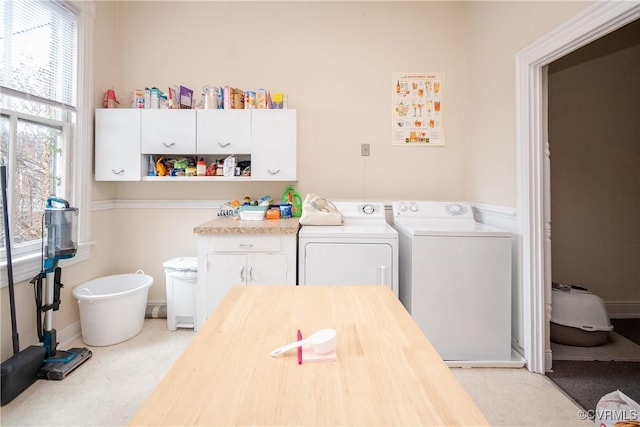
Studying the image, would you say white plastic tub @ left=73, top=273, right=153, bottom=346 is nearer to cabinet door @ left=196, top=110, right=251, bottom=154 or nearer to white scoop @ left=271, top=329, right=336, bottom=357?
cabinet door @ left=196, top=110, right=251, bottom=154

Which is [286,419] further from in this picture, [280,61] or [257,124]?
[280,61]

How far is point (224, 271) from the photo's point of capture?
234 cm

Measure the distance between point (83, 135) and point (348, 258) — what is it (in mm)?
2301

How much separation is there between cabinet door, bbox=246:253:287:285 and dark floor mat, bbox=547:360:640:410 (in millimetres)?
1865

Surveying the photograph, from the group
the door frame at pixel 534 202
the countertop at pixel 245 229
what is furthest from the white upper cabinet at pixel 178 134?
the door frame at pixel 534 202

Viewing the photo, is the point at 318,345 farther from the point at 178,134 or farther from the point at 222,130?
the point at 178,134

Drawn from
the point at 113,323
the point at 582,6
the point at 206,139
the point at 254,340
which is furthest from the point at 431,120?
the point at 113,323

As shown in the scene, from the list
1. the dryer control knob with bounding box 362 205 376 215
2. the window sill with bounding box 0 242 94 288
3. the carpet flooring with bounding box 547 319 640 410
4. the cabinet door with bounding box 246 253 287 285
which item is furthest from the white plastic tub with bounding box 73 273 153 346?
the carpet flooring with bounding box 547 319 640 410

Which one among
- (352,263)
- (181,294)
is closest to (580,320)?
(352,263)

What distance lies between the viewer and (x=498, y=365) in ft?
6.87

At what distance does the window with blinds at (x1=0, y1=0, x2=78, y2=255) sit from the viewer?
1963 mm

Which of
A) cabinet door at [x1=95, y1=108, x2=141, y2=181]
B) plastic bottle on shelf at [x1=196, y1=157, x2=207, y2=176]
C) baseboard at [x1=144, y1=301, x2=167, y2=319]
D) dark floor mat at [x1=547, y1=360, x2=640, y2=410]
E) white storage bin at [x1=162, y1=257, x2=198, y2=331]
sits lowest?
dark floor mat at [x1=547, y1=360, x2=640, y2=410]

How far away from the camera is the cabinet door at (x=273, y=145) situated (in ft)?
8.63

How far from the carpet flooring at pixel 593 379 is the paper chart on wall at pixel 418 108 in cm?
194
